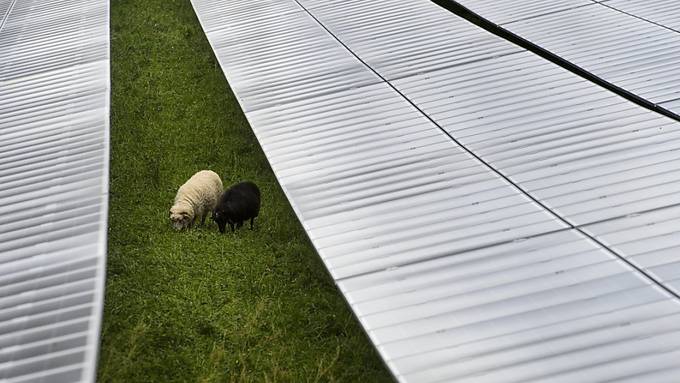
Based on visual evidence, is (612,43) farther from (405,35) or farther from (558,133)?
(558,133)

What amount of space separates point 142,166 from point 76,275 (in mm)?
5233

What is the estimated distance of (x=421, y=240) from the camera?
7000 millimetres

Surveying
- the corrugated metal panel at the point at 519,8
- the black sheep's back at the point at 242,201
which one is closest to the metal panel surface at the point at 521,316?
the black sheep's back at the point at 242,201

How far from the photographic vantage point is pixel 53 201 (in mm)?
8516

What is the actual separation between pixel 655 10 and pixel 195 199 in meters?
8.68

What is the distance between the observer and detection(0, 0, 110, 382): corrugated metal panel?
6.00 m

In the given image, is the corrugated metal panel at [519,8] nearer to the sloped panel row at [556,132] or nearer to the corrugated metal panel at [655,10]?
Answer: the corrugated metal panel at [655,10]

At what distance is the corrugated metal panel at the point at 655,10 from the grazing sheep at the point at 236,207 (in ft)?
23.9

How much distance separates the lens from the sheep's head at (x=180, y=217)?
989 cm

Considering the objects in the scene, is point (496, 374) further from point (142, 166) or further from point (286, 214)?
point (142, 166)

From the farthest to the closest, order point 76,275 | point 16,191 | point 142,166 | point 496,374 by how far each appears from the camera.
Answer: point 142,166 < point 16,191 < point 76,275 < point 496,374

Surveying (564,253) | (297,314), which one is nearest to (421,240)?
(564,253)

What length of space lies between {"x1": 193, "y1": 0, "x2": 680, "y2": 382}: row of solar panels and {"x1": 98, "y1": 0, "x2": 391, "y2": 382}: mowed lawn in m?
1.10

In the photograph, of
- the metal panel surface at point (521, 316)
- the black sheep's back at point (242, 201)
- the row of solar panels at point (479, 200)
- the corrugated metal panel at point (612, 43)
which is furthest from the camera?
the corrugated metal panel at point (612, 43)
